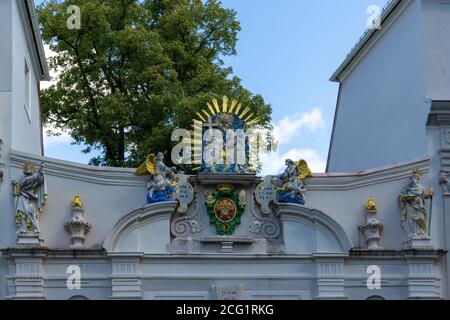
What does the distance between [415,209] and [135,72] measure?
12.2 metres

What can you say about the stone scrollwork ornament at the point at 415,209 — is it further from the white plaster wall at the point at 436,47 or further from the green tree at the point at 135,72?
the green tree at the point at 135,72

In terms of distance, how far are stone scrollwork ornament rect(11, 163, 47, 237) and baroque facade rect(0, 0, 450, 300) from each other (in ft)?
0.09

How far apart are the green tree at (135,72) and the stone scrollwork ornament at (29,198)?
9.10m

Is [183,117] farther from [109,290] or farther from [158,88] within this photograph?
[109,290]

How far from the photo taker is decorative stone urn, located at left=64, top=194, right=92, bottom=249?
88.4 ft

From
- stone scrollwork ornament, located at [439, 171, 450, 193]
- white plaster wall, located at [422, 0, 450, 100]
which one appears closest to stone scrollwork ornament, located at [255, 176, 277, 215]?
stone scrollwork ornament, located at [439, 171, 450, 193]

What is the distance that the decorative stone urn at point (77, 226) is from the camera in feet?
88.4

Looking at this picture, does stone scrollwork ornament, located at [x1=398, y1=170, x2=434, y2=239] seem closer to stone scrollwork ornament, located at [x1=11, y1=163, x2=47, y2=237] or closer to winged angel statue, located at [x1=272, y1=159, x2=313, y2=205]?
winged angel statue, located at [x1=272, y1=159, x2=313, y2=205]

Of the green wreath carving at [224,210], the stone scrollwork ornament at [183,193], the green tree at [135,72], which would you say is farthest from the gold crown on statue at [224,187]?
the green tree at [135,72]

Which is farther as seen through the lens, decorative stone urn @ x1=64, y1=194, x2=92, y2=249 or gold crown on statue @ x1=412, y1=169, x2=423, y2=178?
gold crown on statue @ x1=412, y1=169, x2=423, y2=178

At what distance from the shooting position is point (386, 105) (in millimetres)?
32438

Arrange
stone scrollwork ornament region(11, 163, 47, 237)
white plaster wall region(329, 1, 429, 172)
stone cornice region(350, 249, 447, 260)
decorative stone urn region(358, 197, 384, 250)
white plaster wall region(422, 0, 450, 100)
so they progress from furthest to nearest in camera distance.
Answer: white plaster wall region(329, 1, 429, 172) → white plaster wall region(422, 0, 450, 100) → decorative stone urn region(358, 197, 384, 250) → stone cornice region(350, 249, 447, 260) → stone scrollwork ornament region(11, 163, 47, 237)
